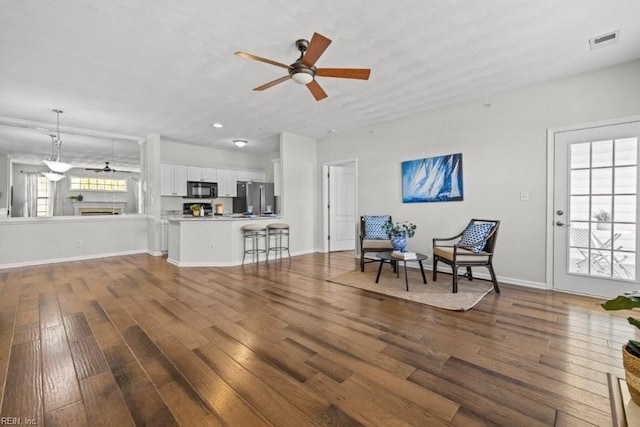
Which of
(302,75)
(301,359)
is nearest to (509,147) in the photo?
(302,75)

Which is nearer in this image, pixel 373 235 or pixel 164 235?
pixel 373 235

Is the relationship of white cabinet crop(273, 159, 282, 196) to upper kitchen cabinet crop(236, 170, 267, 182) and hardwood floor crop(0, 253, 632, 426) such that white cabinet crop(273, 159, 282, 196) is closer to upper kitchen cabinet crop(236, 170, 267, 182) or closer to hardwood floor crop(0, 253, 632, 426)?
upper kitchen cabinet crop(236, 170, 267, 182)

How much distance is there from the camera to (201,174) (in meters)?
7.11

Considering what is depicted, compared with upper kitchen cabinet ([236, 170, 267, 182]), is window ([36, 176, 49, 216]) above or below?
below

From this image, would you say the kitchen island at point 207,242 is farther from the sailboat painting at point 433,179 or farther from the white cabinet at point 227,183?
the sailboat painting at point 433,179

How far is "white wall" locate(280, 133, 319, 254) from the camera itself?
6.12m

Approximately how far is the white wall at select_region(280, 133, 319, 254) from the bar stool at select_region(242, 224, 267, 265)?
75cm

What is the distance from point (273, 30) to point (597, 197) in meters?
4.15

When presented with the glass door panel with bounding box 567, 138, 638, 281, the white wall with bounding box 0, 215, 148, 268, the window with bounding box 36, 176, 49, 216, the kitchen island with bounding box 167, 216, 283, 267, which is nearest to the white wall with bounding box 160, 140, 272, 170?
the white wall with bounding box 0, 215, 148, 268

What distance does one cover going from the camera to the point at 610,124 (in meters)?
3.20

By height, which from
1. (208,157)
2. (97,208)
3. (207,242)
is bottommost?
(207,242)

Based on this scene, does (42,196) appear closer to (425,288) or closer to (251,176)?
(251,176)

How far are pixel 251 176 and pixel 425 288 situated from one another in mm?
6091

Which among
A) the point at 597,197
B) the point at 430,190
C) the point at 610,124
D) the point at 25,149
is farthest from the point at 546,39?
the point at 25,149
